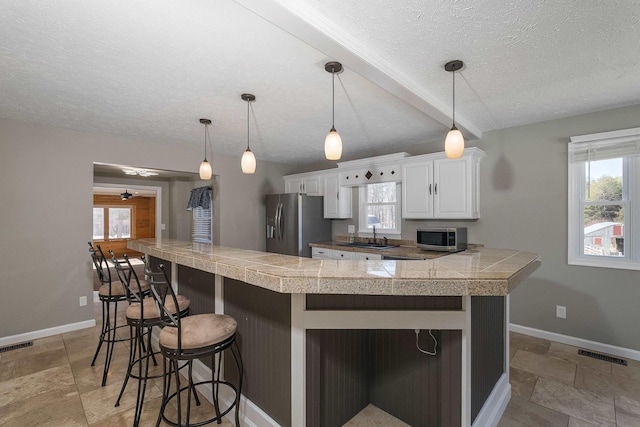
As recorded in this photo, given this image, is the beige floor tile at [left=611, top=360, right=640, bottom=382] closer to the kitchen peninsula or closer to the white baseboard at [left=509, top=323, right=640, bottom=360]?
the white baseboard at [left=509, top=323, right=640, bottom=360]

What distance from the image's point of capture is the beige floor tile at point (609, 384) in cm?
225

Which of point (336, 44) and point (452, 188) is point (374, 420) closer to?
point (336, 44)

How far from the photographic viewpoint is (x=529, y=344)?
314 cm

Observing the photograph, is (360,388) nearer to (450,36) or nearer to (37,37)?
(450,36)

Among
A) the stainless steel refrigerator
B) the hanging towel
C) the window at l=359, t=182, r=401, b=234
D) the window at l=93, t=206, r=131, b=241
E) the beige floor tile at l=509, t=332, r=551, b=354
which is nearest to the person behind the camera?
the beige floor tile at l=509, t=332, r=551, b=354

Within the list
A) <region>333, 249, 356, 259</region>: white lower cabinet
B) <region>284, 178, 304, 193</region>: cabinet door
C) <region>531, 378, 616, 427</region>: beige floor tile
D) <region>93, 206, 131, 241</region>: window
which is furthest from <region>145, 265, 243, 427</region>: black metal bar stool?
<region>93, 206, 131, 241</region>: window

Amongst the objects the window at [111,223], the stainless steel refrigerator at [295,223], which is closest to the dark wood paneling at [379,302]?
the stainless steel refrigerator at [295,223]

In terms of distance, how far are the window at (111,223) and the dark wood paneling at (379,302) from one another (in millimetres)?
10343

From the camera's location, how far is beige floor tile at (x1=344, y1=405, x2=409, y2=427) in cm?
184

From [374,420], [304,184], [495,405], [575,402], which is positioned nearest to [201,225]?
[304,184]

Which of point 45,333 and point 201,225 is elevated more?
point 201,225

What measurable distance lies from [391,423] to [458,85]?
2.47m

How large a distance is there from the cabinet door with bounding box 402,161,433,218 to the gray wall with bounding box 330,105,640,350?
59cm

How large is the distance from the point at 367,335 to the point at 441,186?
239cm
